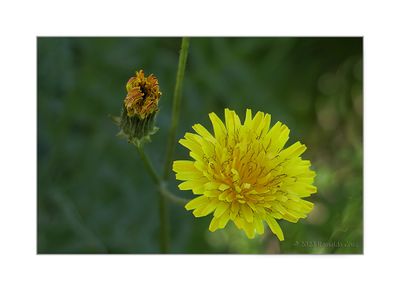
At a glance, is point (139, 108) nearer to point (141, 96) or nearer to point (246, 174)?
point (141, 96)

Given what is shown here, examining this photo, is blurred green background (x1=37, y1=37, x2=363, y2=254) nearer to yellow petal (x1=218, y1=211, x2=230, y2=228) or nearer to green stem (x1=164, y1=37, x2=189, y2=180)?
green stem (x1=164, y1=37, x2=189, y2=180)

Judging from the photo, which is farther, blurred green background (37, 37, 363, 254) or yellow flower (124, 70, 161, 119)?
blurred green background (37, 37, 363, 254)

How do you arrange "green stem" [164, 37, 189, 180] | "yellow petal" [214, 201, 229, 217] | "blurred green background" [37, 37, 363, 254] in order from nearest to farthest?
1. "yellow petal" [214, 201, 229, 217]
2. "green stem" [164, 37, 189, 180]
3. "blurred green background" [37, 37, 363, 254]

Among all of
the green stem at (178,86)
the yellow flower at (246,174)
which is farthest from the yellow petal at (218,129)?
the green stem at (178,86)

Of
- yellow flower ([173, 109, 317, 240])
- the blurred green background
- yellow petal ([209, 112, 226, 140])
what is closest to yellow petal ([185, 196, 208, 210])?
yellow flower ([173, 109, 317, 240])

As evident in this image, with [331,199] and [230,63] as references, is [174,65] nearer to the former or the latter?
[230,63]
